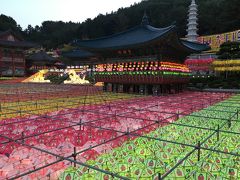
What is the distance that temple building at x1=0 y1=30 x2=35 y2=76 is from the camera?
42.6 meters

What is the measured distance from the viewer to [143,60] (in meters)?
18.1

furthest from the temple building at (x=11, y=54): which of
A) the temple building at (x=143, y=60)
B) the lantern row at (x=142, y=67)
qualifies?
the lantern row at (x=142, y=67)

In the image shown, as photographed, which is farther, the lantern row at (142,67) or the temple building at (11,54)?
the temple building at (11,54)

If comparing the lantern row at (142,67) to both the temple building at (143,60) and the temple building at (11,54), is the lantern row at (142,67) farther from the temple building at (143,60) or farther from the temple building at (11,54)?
the temple building at (11,54)

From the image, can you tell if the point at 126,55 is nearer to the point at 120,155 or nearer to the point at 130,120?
the point at 130,120

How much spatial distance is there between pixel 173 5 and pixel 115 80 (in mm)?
69258

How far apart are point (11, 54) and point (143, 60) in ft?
116

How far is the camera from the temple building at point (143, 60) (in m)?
16.8

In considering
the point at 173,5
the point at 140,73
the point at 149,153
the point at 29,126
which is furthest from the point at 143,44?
the point at 173,5

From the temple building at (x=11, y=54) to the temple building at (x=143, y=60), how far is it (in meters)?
28.5

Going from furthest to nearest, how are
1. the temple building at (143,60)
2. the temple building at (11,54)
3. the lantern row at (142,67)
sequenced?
the temple building at (11,54)
the lantern row at (142,67)
the temple building at (143,60)

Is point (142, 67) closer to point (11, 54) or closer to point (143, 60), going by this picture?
point (143, 60)

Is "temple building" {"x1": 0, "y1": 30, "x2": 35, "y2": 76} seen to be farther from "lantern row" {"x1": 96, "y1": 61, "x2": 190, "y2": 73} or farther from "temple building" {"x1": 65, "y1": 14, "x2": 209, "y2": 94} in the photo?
"lantern row" {"x1": 96, "y1": 61, "x2": 190, "y2": 73}

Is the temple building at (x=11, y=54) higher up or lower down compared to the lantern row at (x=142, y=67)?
higher up
